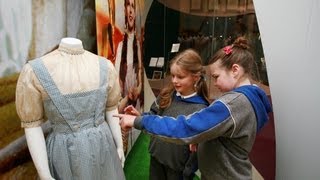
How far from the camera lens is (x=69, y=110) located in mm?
1223

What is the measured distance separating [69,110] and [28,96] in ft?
0.53

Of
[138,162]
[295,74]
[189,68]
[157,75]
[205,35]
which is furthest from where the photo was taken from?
[157,75]

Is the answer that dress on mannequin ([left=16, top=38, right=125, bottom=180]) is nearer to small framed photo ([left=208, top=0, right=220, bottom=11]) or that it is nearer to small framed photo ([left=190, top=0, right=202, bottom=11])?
small framed photo ([left=208, top=0, right=220, bottom=11])

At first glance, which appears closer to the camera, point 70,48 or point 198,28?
point 70,48

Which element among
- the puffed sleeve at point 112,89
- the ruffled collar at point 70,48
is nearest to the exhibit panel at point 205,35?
the puffed sleeve at point 112,89

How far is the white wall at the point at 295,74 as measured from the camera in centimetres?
210

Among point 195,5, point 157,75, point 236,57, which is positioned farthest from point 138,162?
point 236,57

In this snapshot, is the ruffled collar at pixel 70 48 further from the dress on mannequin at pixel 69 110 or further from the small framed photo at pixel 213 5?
the small framed photo at pixel 213 5

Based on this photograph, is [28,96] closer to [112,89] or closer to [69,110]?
[69,110]

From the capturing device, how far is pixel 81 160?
127 cm

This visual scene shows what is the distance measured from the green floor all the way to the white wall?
957 mm

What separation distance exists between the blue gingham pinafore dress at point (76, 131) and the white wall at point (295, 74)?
4.57 feet

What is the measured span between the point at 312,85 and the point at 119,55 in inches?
56.5

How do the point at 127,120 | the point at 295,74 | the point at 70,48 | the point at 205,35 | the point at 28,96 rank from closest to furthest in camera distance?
1. the point at 28,96
2. the point at 70,48
3. the point at 127,120
4. the point at 295,74
5. the point at 205,35
